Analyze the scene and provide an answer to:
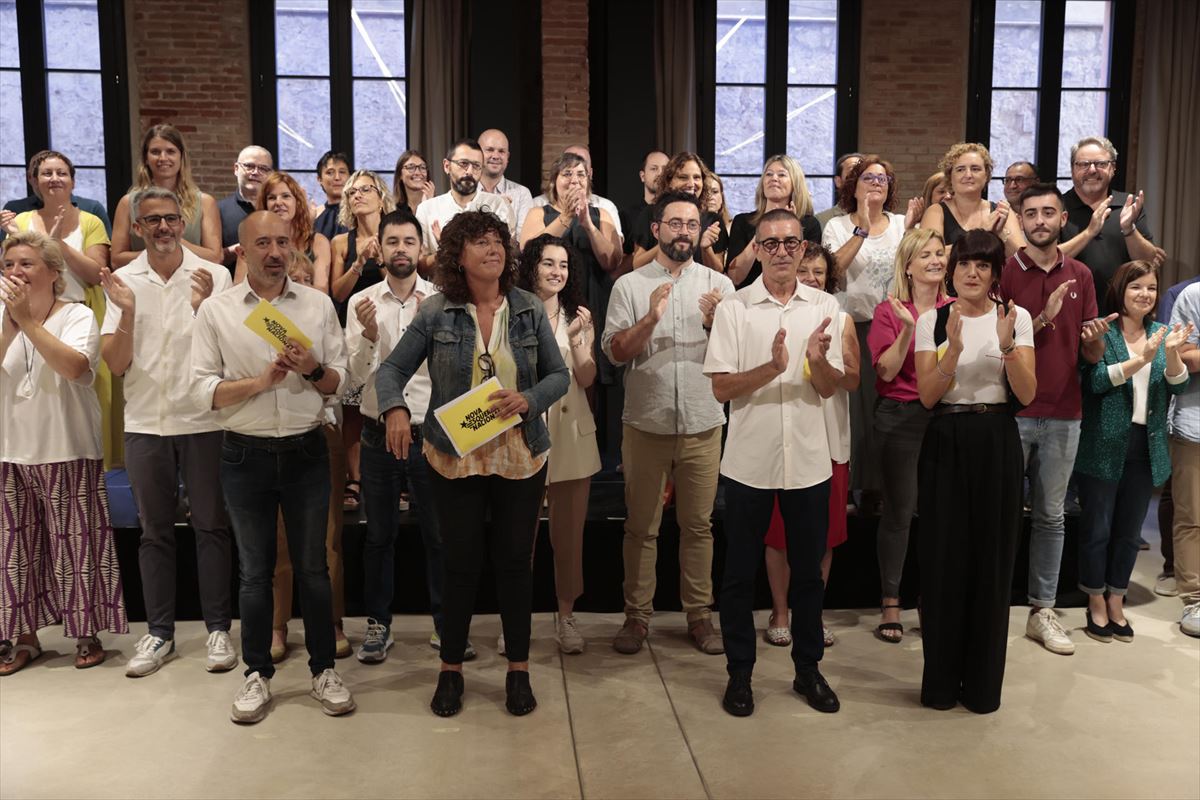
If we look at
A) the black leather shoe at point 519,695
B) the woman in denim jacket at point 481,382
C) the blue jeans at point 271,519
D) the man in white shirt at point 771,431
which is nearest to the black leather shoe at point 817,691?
the man in white shirt at point 771,431

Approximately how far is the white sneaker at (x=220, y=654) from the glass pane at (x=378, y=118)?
208 inches

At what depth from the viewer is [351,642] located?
4301mm

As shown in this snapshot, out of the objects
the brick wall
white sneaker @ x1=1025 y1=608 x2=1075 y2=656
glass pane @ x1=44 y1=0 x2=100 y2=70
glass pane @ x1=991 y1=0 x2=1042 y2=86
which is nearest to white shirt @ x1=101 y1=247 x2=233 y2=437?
white sneaker @ x1=1025 y1=608 x2=1075 y2=656

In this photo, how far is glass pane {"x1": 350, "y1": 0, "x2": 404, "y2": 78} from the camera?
8.52m

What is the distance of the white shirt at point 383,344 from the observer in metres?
3.86

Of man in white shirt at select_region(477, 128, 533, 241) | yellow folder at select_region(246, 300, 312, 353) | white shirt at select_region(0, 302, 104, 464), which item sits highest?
man in white shirt at select_region(477, 128, 533, 241)

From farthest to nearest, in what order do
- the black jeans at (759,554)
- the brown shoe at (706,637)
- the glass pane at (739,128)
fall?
the glass pane at (739,128) < the brown shoe at (706,637) < the black jeans at (759,554)

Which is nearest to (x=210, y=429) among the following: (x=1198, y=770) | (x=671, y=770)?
(x=671, y=770)

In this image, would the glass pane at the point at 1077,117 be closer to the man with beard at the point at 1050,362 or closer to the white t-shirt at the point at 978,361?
the man with beard at the point at 1050,362

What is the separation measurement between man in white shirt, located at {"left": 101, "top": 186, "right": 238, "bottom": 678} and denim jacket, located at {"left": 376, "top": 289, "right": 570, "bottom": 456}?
0.88 metres

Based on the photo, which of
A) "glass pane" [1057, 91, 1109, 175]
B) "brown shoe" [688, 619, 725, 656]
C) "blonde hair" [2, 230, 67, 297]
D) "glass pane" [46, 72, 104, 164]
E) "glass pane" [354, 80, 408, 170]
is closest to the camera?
"blonde hair" [2, 230, 67, 297]

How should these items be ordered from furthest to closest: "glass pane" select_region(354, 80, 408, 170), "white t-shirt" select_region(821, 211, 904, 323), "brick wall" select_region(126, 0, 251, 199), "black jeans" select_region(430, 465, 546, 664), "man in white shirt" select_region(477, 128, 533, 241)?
"glass pane" select_region(354, 80, 408, 170) < "brick wall" select_region(126, 0, 251, 199) < "man in white shirt" select_region(477, 128, 533, 241) < "white t-shirt" select_region(821, 211, 904, 323) < "black jeans" select_region(430, 465, 546, 664)

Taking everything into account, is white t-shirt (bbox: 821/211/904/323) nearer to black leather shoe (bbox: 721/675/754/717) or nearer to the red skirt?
the red skirt

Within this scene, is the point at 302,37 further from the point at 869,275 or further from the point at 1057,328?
the point at 1057,328
